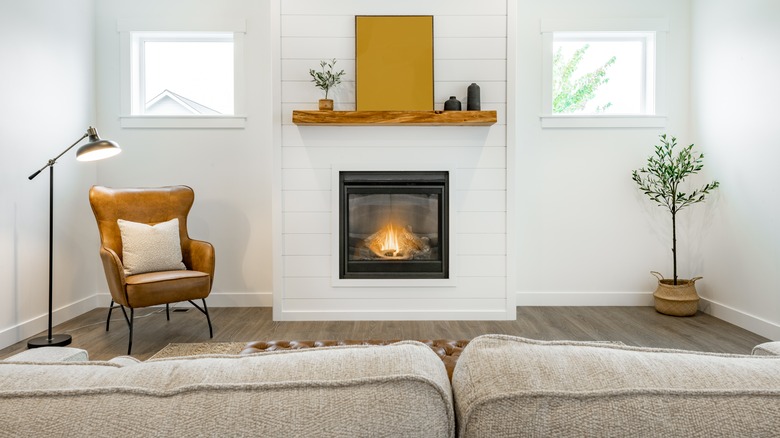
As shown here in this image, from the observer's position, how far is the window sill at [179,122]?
4434mm

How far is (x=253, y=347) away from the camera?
5.85ft

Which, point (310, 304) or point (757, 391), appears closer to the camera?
point (757, 391)

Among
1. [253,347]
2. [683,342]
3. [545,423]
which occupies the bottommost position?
[683,342]

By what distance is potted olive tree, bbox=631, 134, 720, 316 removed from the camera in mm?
4074

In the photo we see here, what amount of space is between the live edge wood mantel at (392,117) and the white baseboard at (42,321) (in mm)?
2276

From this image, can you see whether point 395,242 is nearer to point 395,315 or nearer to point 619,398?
point 395,315

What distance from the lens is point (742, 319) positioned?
379 cm

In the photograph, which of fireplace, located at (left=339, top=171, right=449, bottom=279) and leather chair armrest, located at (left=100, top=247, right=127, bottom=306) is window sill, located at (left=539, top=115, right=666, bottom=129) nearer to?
fireplace, located at (left=339, top=171, right=449, bottom=279)

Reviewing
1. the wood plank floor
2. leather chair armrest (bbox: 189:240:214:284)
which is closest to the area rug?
the wood plank floor

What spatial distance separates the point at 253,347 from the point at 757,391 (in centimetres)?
150

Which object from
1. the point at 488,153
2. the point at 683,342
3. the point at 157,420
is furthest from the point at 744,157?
the point at 157,420

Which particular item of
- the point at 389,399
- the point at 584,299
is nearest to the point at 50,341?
the point at 389,399

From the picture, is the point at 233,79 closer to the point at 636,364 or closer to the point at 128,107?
the point at 128,107

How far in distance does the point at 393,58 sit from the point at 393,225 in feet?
4.20
